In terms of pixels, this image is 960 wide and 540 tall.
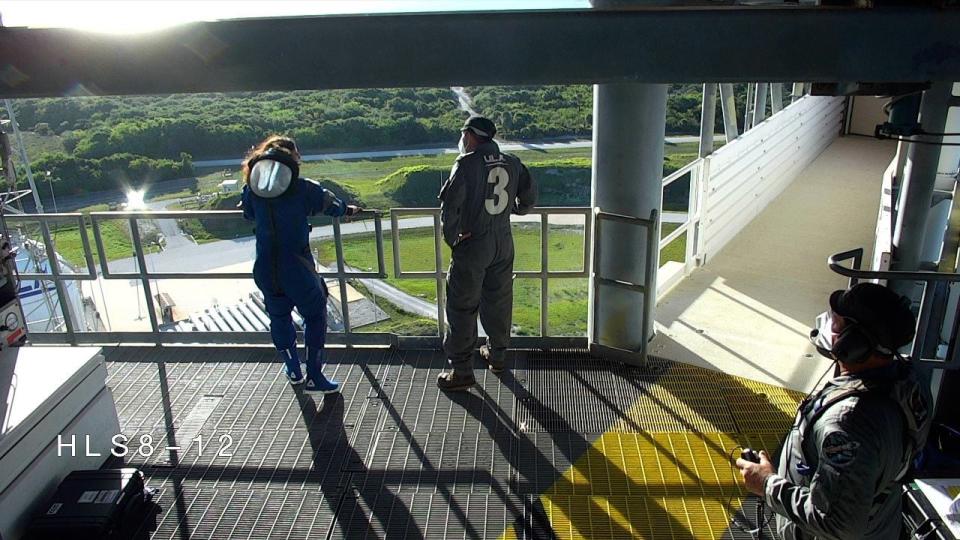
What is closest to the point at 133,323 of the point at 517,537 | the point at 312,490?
the point at 312,490

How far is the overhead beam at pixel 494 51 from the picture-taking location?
86.4 inches

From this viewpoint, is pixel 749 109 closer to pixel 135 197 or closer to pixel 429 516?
pixel 135 197

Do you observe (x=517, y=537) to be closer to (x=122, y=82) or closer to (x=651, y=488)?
(x=651, y=488)

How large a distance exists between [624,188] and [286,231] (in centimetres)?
232

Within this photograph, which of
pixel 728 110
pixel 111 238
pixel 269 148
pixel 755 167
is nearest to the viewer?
pixel 269 148

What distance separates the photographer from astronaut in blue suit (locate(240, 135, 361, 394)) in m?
4.21

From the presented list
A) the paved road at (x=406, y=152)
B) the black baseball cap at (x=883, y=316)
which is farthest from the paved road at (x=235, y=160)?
the black baseball cap at (x=883, y=316)

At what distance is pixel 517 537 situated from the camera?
11.7ft

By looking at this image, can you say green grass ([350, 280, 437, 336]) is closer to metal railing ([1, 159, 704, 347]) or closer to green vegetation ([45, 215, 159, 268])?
metal railing ([1, 159, 704, 347])

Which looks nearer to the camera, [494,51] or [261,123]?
[494,51]

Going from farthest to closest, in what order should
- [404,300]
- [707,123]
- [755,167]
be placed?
1. [755,167]
2. [707,123]
3. [404,300]

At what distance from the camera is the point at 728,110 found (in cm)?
794

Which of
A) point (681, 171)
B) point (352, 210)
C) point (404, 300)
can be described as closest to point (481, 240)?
point (352, 210)

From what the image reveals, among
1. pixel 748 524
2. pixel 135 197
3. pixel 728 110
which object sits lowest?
pixel 748 524
